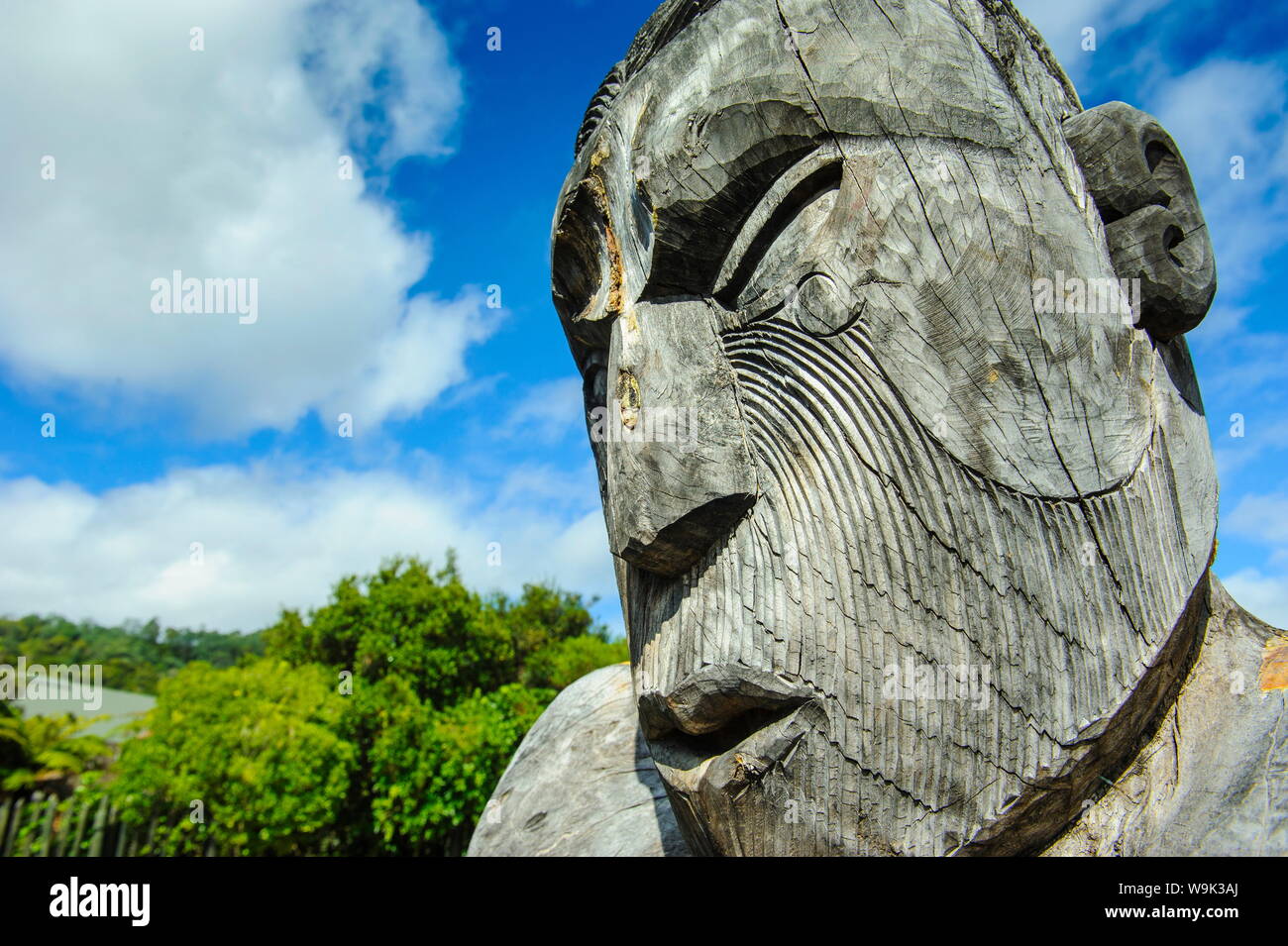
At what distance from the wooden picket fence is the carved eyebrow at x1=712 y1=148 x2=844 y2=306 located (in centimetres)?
1037

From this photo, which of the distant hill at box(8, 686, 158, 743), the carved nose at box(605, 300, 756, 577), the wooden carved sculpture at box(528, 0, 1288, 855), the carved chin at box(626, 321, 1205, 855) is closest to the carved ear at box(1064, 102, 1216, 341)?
the wooden carved sculpture at box(528, 0, 1288, 855)

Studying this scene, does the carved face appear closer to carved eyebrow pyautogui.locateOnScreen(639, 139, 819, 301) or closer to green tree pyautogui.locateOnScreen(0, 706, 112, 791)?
carved eyebrow pyautogui.locateOnScreen(639, 139, 819, 301)

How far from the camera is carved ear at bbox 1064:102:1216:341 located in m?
2.28

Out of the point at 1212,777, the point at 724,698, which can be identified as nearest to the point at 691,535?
the point at 724,698

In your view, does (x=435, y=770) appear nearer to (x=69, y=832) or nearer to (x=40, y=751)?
(x=69, y=832)

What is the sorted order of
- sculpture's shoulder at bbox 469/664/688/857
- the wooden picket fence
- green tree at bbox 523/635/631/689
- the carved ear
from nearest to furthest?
the carved ear < sculpture's shoulder at bbox 469/664/688/857 < the wooden picket fence < green tree at bbox 523/635/631/689

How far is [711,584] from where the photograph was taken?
2135 mm

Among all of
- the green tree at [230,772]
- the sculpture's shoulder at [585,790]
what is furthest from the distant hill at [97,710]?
the sculpture's shoulder at [585,790]

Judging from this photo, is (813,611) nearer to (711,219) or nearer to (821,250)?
(821,250)

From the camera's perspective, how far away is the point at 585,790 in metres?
3.70

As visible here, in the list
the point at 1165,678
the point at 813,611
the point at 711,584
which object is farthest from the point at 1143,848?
the point at 711,584

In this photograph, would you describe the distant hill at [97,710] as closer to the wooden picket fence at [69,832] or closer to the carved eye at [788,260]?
the wooden picket fence at [69,832]
